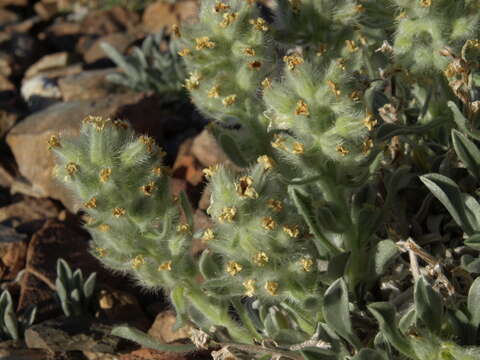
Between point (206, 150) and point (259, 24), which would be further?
point (206, 150)

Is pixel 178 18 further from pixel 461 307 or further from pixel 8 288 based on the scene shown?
pixel 461 307

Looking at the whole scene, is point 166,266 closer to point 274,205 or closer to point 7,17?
point 274,205

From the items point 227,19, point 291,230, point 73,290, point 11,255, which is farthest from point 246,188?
point 11,255

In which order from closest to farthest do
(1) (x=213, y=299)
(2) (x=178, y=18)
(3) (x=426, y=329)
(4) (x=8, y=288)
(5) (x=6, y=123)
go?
(3) (x=426, y=329) → (1) (x=213, y=299) → (4) (x=8, y=288) → (5) (x=6, y=123) → (2) (x=178, y=18)

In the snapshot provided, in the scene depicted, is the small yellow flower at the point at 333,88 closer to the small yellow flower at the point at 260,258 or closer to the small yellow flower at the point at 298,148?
the small yellow flower at the point at 298,148

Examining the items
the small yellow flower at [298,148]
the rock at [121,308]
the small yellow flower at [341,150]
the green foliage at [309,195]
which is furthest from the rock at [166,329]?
the small yellow flower at [341,150]

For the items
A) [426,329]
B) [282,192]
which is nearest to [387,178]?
[282,192]
